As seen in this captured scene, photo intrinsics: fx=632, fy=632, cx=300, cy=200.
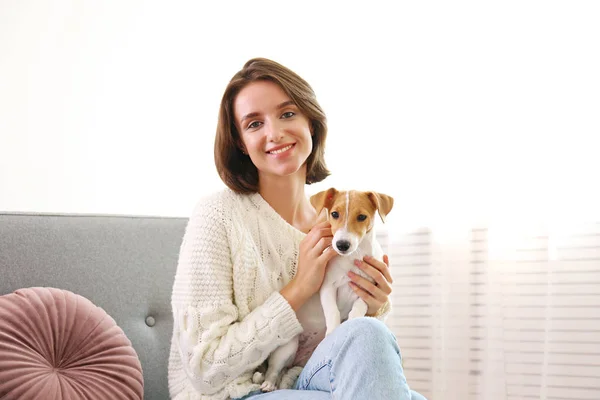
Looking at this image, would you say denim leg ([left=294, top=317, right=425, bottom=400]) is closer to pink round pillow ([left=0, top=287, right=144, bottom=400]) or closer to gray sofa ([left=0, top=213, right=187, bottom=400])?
pink round pillow ([left=0, top=287, right=144, bottom=400])

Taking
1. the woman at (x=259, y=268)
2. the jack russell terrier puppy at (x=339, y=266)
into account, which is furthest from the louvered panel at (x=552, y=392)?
the jack russell terrier puppy at (x=339, y=266)

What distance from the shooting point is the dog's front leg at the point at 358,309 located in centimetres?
163

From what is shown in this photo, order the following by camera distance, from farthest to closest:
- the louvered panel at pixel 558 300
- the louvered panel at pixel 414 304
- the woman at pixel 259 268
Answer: the louvered panel at pixel 414 304
the louvered panel at pixel 558 300
the woman at pixel 259 268

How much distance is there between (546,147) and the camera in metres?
2.33

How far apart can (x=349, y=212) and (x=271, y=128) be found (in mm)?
315

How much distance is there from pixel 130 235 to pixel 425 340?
1.27 m

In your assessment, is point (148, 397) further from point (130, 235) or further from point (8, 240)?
point (8, 240)

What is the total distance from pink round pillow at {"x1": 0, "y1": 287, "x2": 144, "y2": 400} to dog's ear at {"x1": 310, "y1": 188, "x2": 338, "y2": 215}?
600 mm

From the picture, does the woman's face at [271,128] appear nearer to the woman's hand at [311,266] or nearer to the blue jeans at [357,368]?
the woman's hand at [311,266]

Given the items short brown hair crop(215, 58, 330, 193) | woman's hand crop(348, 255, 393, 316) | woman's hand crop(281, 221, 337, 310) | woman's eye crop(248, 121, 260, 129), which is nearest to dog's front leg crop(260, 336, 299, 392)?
woman's hand crop(281, 221, 337, 310)

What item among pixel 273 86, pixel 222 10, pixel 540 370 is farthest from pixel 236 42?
pixel 540 370

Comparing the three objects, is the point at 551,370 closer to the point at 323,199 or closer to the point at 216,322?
the point at 323,199

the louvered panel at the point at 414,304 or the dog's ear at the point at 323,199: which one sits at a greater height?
the dog's ear at the point at 323,199

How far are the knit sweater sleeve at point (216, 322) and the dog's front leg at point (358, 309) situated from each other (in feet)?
0.52
